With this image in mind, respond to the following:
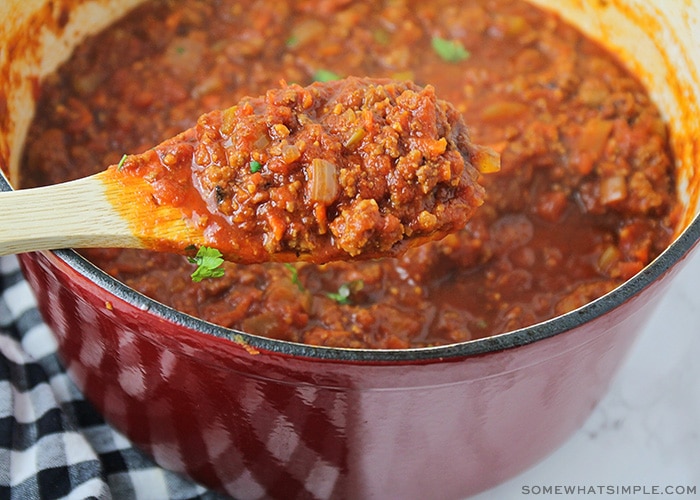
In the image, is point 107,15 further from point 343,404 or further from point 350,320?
point 343,404

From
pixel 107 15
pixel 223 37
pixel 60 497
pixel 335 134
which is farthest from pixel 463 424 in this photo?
pixel 107 15

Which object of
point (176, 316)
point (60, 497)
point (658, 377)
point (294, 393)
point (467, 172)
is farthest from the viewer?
point (658, 377)

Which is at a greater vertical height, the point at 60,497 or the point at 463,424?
the point at 463,424

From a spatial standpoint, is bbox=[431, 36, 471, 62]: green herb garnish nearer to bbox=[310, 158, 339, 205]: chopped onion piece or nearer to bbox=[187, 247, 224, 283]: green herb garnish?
bbox=[310, 158, 339, 205]: chopped onion piece

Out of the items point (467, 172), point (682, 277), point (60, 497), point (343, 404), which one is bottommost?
point (60, 497)

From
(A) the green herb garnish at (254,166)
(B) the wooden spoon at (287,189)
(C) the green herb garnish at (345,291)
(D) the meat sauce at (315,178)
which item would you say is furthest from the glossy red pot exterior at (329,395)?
(C) the green herb garnish at (345,291)

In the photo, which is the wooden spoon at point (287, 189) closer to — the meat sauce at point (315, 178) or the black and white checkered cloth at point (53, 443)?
the meat sauce at point (315, 178)

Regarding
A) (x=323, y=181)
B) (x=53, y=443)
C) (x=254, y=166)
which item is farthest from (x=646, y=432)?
(x=53, y=443)

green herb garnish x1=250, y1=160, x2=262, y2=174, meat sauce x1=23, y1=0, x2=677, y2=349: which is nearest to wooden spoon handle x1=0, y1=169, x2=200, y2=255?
green herb garnish x1=250, y1=160, x2=262, y2=174
